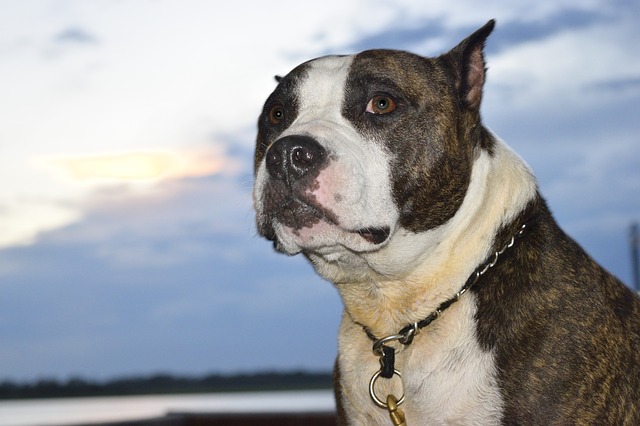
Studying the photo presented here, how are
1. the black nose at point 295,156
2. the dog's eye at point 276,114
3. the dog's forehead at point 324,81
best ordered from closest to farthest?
the black nose at point 295,156 → the dog's forehead at point 324,81 → the dog's eye at point 276,114

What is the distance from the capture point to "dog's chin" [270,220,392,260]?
8.40 ft

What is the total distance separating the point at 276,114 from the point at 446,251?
75cm

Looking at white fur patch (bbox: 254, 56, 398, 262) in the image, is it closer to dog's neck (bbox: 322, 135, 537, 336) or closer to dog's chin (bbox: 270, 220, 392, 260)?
dog's chin (bbox: 270, 220, 392, 260)

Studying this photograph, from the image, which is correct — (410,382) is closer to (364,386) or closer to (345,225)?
(364,386)

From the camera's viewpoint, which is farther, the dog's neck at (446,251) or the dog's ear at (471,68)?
the dog's ear at (471,68)

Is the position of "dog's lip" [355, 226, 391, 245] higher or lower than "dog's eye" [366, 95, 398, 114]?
lower

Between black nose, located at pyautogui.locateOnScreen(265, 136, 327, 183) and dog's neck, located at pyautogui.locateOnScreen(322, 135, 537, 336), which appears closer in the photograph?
black nose, located at pyautogui.locateOnScreen(265, 136, 327, 183)

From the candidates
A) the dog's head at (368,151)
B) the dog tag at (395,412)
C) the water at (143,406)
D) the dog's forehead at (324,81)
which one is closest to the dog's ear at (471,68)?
the dog's head at (368,151)

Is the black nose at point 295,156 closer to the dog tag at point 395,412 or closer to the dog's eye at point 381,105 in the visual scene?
the dog's eye at point 381,105

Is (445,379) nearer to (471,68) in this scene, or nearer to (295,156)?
(295,156)

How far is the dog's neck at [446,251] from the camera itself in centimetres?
265

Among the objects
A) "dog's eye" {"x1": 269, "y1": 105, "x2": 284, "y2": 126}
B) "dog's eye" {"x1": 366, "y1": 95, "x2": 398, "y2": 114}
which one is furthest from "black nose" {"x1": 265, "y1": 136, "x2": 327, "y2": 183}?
"dog's eye" {"x1": 269, "y1": 105, "x2": 284, "y2": 126}

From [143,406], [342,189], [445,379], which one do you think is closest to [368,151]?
[342,189]

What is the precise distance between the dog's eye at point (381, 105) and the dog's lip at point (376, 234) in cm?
37
